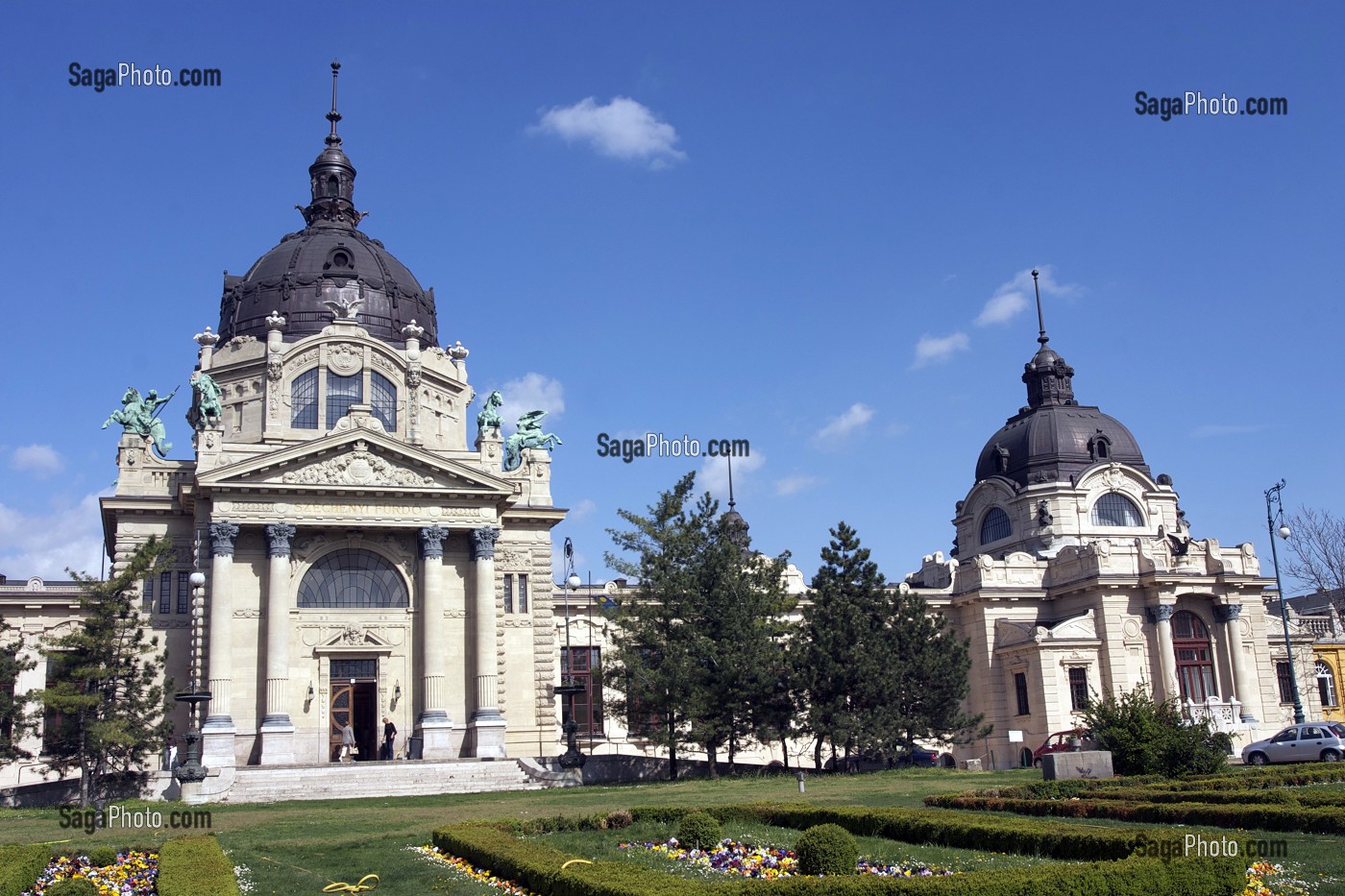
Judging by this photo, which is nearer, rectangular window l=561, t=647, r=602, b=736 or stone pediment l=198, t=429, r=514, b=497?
stone pediment l=198, t=429, r=514, b=497

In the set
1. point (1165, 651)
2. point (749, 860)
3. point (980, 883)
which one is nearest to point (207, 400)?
point (749, 860)

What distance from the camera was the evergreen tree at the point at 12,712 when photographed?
1690 inches

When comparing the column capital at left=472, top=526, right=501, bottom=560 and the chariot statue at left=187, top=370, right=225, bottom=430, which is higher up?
the chariot statue at left=187, top=370, right=225, bottom=430

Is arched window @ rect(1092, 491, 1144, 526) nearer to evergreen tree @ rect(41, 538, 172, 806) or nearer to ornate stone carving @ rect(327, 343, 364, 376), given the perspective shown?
ornate stone carving @ rect(327, 343, 364, 376)

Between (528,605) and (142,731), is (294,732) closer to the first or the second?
(142,731)

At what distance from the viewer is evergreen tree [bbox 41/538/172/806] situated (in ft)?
133

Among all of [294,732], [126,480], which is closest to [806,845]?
[294,732]

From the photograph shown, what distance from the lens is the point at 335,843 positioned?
76.5ft

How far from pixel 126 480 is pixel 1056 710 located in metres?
41.8

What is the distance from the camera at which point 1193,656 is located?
60.7m

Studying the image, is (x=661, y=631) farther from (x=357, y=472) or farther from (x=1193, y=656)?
(x=1193, y=656)

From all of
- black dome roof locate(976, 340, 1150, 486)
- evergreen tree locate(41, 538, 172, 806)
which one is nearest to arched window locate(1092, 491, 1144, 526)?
black dome roof locate(976, 340, 1150, 486)

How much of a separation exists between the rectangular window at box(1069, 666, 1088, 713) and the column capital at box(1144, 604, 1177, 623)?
15.2 ft
